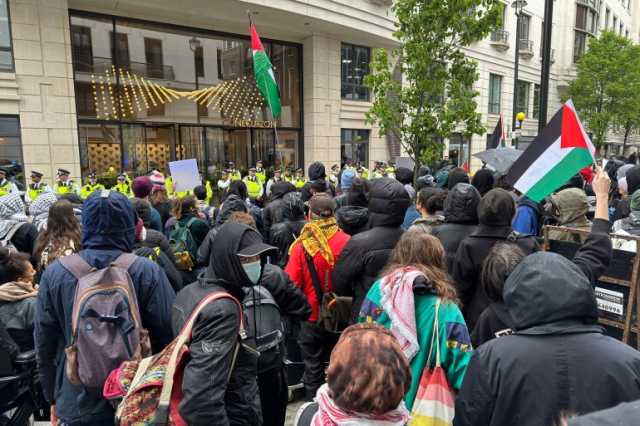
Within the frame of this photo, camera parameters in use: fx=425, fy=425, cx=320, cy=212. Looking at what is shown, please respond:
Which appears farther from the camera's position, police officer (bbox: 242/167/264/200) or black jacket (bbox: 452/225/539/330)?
police officer (bbox: 242/167/264/200)

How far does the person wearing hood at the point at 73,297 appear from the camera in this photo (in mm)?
2311

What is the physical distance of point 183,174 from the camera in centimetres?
904

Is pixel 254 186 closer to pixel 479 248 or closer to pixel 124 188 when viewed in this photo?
pixel 124 188

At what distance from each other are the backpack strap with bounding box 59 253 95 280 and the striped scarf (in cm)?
191

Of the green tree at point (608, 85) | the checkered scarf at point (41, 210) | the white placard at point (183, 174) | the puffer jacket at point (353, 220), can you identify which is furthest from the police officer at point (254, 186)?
the green tree at point (608, 85)

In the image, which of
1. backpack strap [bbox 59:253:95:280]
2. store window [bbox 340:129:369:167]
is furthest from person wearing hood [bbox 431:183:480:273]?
store window [bbox 340:129:369:167]

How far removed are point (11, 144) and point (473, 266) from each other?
14383 millimetres

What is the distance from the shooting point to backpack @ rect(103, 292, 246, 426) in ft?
6.18

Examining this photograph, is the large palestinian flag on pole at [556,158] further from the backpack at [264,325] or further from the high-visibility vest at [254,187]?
the high-visibility vest at [254,187]

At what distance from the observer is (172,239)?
5.04m

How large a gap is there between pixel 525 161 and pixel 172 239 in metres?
3.91

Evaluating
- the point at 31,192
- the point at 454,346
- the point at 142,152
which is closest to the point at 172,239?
the point at 454,346

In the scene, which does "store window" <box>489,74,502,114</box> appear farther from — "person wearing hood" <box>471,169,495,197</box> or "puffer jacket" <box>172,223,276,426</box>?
"puffer jacket" <box>172,223,276,426</box>

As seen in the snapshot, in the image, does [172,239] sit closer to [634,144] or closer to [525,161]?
[525,161]
